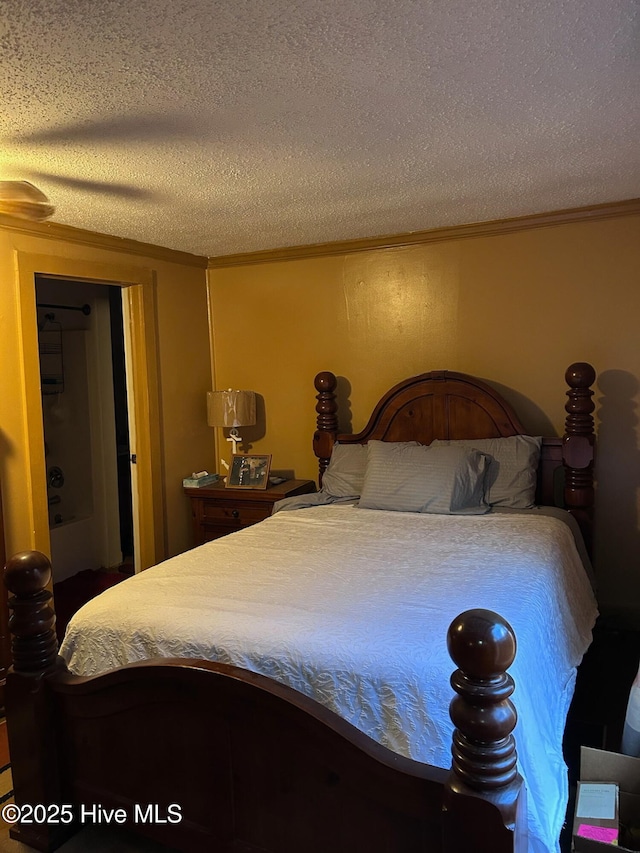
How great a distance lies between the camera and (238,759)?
163cm

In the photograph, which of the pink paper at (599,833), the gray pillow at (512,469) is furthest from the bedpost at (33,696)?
the gray pillow at (512,469)

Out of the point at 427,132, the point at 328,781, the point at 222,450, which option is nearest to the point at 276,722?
the point at 328,781

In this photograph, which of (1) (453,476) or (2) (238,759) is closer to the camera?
(2) (238,759)

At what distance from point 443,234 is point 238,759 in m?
2.86

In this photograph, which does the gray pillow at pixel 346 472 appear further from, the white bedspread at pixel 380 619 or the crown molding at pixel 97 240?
the crown molding at pixel 97 240

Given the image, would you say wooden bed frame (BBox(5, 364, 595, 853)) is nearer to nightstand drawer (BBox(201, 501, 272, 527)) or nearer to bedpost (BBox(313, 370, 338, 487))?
nightstand drawer (BBox(201, 501, 272, 527))

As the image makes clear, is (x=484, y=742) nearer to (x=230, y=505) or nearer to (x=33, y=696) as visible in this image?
(x=33, y=696)

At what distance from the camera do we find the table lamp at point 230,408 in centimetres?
397

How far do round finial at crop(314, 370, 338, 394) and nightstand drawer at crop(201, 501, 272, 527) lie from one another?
29.6 inches

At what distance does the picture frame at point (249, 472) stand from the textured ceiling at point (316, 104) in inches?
58.0

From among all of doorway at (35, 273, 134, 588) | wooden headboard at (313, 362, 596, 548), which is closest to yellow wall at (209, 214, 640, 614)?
wooden headboard at (313, 362, 596, 548)

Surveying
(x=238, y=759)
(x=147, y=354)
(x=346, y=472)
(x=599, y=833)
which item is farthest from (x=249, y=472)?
(x=599, y=833)

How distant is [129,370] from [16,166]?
62.7 inches

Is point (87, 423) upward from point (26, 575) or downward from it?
upward
